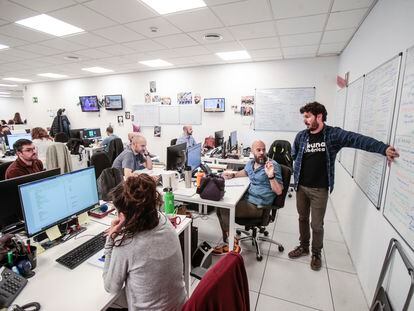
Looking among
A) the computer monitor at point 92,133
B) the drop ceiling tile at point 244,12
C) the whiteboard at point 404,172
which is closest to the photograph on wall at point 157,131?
the computer monitor at point 92,133

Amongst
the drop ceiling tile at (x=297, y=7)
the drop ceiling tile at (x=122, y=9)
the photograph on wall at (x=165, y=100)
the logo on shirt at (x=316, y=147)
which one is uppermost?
the drop ceiling tile at (x=297, y=7)

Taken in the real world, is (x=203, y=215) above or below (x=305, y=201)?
below

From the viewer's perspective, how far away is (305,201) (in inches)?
95.9

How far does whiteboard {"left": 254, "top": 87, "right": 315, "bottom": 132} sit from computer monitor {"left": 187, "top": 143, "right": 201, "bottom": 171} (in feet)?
8.48

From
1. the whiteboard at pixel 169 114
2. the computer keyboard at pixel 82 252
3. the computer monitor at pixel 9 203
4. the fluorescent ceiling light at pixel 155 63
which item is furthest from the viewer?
the whiteboard at pixel 169 114

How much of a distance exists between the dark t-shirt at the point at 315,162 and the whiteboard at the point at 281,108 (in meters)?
2.75

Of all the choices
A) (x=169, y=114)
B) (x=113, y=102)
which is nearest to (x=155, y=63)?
(x=169, y=114)

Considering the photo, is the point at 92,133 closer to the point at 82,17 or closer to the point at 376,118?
the point at 82,17

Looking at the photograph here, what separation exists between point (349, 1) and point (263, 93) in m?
2.68

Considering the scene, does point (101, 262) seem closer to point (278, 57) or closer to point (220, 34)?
point (220, 34)

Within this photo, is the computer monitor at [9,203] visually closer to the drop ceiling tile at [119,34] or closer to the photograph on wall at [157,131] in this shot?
the drop ceiling tile at [119,34]

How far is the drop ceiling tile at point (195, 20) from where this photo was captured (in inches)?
106

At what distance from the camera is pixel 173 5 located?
2.54 m

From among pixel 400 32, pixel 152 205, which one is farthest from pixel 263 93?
pixel 152 205
